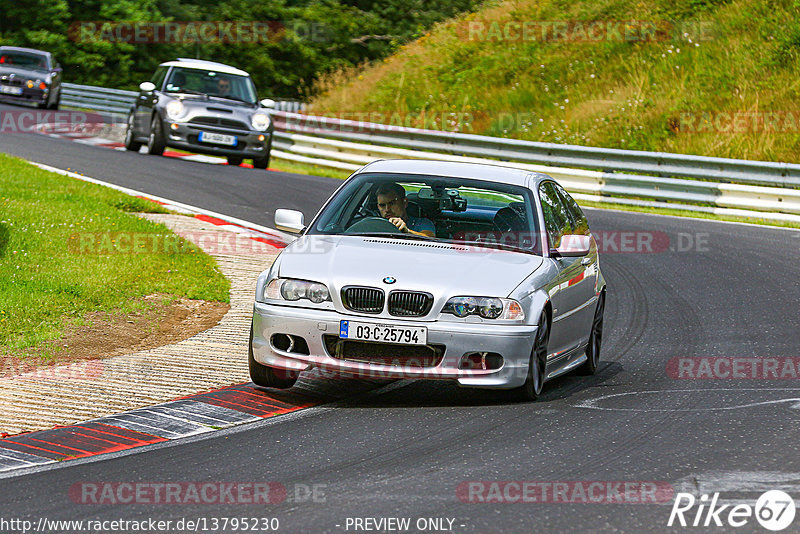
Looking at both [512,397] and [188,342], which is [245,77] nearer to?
[188,342]

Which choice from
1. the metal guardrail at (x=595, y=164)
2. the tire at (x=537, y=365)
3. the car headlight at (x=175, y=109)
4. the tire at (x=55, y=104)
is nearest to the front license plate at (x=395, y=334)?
the tire at (x=537, y=365)

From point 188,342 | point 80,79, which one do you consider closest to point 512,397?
point 188,342

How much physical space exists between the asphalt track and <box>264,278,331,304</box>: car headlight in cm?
69

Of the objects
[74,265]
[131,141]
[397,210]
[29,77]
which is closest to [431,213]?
[397,210]

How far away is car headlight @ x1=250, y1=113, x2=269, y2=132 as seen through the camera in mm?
23031

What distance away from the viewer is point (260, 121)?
75.7 ft

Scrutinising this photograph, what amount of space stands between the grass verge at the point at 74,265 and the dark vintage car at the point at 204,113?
6.46m

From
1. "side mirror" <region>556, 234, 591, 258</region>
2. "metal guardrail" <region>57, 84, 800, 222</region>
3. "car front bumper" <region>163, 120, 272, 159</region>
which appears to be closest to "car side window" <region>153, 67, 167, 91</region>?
"car front bumper" <region>163, 120, 272, 159</region>

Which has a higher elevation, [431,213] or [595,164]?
[431,213]

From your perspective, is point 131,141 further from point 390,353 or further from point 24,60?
point 390,353

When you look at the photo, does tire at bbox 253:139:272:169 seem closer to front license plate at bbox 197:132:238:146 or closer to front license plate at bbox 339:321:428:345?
front license plate at bbox 197:132:238:146

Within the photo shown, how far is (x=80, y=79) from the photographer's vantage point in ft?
153

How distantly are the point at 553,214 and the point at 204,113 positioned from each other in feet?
48.1

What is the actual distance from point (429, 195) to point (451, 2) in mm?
42468
